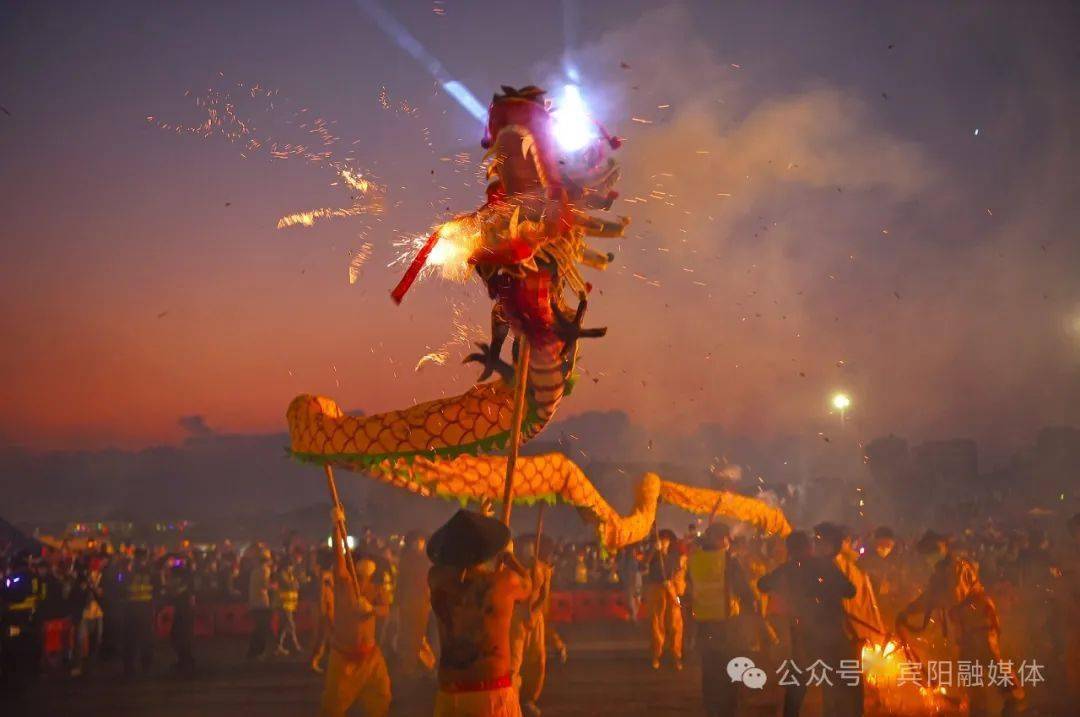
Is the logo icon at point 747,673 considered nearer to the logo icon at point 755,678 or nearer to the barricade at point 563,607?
the logo icon at point 755,678

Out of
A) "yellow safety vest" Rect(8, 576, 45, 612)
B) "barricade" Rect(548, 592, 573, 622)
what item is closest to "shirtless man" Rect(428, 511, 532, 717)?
"yellow safety vest" Rect(8, 576, 45, 612)

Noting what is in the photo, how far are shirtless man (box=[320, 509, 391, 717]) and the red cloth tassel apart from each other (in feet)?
8.05

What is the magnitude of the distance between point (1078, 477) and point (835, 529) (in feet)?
71.7

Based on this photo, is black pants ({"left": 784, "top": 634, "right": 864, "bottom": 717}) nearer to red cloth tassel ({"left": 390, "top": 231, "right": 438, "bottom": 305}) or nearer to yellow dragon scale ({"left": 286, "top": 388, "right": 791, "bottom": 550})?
yellow dragon scale ({"left": 286, "top": 388, "right": 791, "bottom": 550})

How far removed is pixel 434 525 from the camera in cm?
3089

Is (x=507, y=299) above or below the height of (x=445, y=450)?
above

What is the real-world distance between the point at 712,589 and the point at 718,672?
Answer: 94 cm

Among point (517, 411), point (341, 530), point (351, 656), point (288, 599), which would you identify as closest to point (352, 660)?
point (351, 656)

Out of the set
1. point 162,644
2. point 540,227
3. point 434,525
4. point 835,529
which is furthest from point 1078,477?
point 540,227

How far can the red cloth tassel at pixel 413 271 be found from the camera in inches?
218

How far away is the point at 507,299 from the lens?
563 cm

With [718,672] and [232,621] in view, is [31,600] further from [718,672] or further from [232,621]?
[718,672]

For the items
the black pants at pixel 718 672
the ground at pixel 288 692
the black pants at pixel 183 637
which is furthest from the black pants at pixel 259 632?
the black pants at pixel 718 672

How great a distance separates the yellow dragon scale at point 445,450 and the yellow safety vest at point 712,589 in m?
1.65
